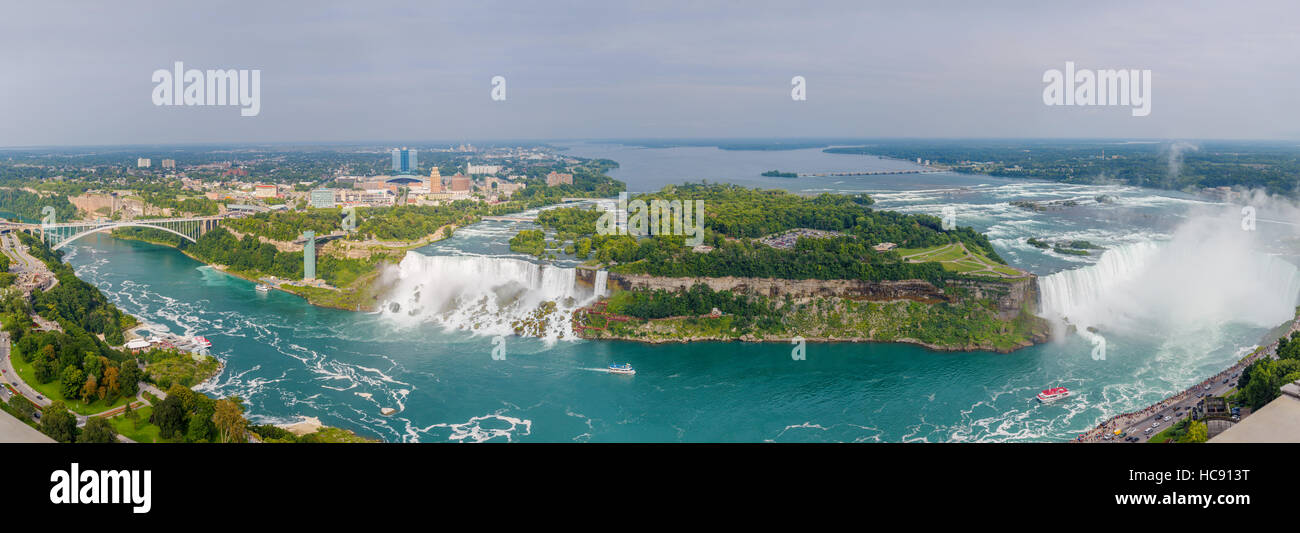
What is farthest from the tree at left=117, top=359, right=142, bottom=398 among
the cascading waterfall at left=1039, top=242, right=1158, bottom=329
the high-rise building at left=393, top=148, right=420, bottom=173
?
the high-rise building at left=393, top=148, right=420, bottom=173

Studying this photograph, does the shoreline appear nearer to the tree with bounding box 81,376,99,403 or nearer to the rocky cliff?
the rocky cliff

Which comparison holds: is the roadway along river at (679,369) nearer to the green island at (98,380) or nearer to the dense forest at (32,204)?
the green island at (98,380)

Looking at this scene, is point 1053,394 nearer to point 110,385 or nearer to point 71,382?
point 110,385

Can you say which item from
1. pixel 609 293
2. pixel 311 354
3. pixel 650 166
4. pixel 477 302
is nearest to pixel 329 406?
pixel 311 354

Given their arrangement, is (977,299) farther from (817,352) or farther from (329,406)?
(329,406)

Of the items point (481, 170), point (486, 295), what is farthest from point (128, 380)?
point (481, 170)

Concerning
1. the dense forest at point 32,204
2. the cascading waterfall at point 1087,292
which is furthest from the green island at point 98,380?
the dense forest at point 32,204
